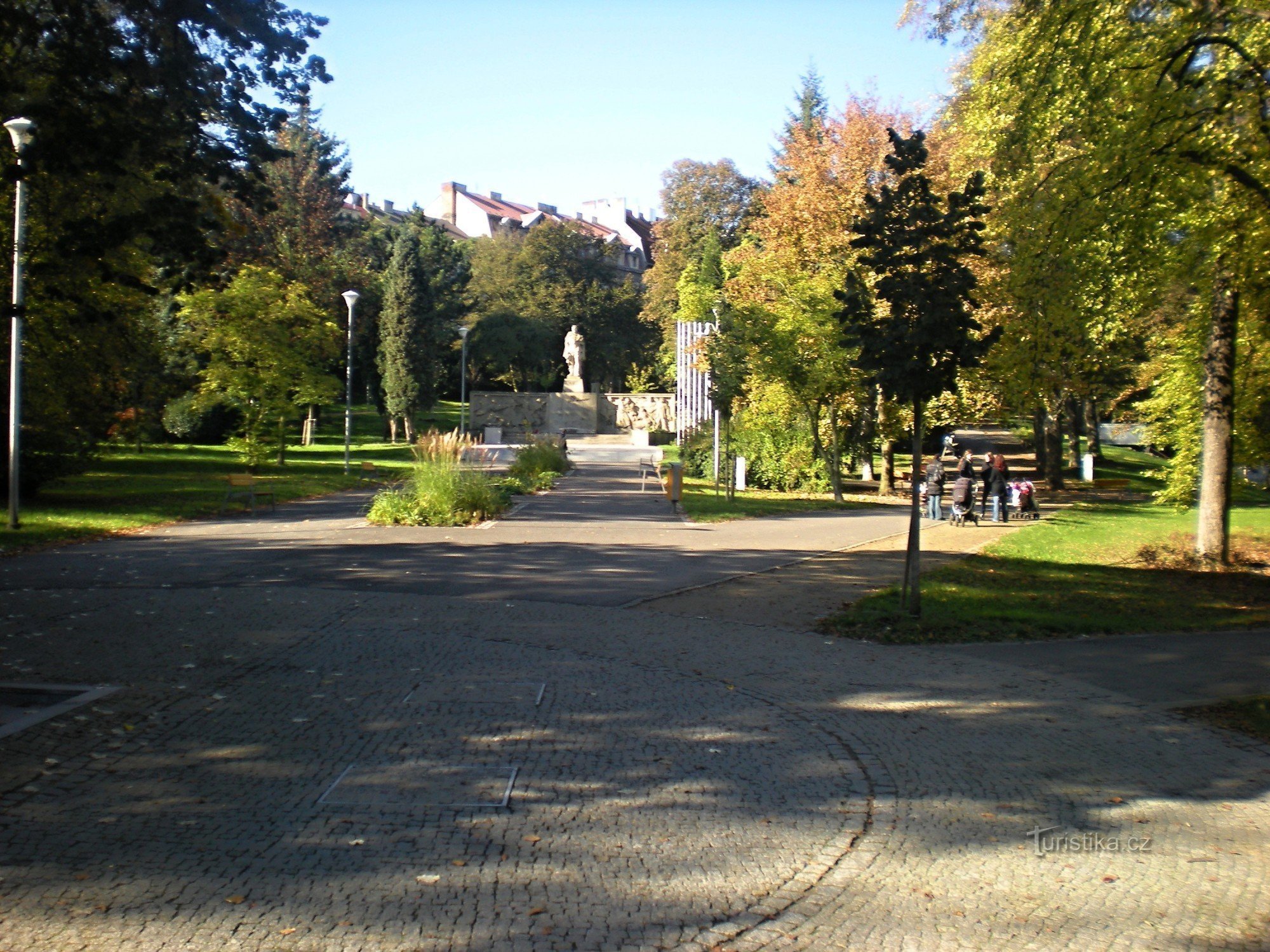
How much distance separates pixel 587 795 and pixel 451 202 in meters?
120

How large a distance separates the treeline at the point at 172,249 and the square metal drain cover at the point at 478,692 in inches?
227

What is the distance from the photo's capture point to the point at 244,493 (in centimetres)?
2505

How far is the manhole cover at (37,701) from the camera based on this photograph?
7.00 metres

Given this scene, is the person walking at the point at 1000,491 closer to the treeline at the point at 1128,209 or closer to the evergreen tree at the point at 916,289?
the treeline at the point at 1128,209

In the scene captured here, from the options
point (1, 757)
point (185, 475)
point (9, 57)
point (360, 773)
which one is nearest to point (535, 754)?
point (360, 773)

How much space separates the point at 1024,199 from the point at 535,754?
40.4 feet

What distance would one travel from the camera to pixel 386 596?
12.7 m

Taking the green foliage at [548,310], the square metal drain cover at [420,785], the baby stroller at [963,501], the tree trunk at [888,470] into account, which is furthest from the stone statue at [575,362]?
the square metal drain cover at [420,785]

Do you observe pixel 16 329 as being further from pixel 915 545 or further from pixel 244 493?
pixel 915 545

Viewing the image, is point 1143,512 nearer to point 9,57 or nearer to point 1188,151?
point 1188,151

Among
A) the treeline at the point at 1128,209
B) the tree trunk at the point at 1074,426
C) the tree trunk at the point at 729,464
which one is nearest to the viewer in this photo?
the treeline at the point at 1128,209

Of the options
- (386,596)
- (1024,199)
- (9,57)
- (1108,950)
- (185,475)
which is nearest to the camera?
(1108,950)

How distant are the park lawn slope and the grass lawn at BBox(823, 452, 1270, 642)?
0.02 m

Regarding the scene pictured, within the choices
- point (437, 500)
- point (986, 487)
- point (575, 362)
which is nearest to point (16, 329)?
point (437, 500)
